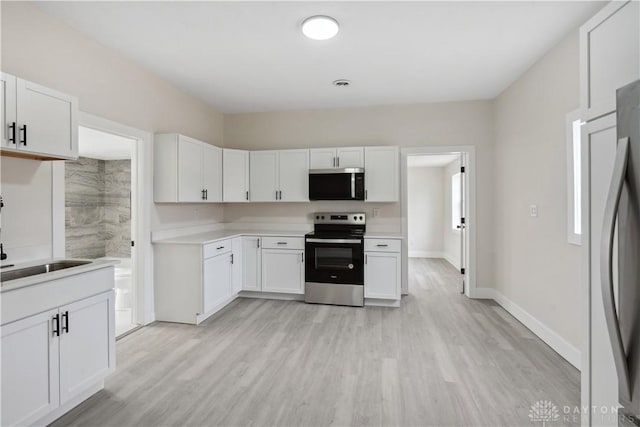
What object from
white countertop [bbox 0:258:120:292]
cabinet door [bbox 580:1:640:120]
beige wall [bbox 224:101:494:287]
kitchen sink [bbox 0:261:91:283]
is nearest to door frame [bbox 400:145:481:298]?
beige wall [bbox 224:101:494:287]

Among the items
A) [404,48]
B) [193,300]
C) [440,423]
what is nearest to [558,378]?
[440,423]

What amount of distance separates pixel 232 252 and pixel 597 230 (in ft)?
12.1

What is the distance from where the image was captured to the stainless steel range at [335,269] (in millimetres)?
4023

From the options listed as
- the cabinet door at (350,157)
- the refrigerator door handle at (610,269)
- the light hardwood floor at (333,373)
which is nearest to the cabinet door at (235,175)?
the cabinet door at (350,157)

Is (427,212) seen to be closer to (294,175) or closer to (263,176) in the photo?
(294,175)

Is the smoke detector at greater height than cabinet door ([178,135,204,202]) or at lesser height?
greater

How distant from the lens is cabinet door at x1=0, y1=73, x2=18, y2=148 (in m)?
1.81

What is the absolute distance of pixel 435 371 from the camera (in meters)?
2.48

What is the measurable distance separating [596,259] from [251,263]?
150 inches

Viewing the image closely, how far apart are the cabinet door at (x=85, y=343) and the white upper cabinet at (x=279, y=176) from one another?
2643mm

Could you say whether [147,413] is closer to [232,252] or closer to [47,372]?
[47,372]

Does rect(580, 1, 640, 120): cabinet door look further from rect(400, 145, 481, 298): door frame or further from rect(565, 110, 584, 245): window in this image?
rect(400, 145, 481, 298): door frame

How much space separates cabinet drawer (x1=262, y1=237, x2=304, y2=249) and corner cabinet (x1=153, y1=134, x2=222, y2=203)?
995 mm

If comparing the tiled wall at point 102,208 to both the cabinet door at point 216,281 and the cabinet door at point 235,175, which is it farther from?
the cabinet door at point 216,281
